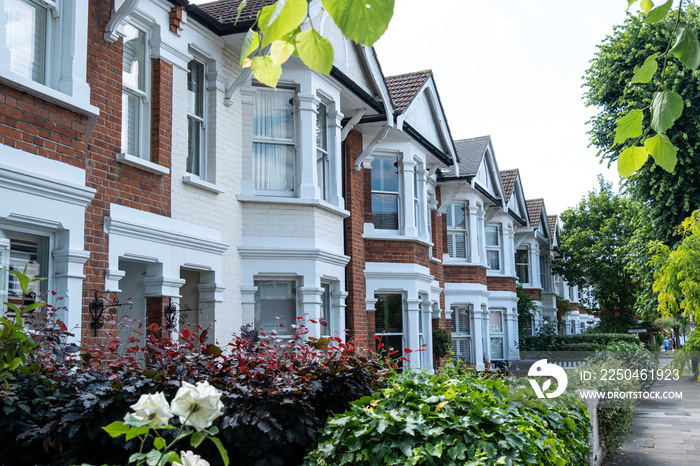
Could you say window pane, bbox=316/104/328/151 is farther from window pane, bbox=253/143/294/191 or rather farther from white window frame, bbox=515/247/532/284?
white window frame, bbox=515/247/532/284

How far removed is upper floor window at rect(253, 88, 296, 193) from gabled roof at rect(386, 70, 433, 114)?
4446 millimetres

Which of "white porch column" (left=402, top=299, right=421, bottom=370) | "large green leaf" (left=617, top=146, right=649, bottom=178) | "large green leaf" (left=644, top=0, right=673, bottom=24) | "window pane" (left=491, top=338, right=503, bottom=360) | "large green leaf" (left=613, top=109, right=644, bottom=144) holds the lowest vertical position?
"window pane" (left=491, top=338, right=503, bottom=360)

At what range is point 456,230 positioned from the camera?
69.5 feet

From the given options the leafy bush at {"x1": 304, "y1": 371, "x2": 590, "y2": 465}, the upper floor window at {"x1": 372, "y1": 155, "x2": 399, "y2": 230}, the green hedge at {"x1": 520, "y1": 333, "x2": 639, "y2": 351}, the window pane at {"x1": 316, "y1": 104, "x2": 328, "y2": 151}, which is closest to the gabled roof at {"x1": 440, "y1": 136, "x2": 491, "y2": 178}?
the upper floor window at {"x1": 372, "y1": 155, "x2": 399, "y2": 230}

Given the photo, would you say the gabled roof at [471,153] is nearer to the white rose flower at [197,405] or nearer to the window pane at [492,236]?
the window pane at [492,236]

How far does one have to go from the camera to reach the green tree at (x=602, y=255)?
3528 cm

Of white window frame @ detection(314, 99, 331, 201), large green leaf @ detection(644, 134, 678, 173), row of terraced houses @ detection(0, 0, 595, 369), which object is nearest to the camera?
large green leaf @ detection(644, 134, 678, 173)

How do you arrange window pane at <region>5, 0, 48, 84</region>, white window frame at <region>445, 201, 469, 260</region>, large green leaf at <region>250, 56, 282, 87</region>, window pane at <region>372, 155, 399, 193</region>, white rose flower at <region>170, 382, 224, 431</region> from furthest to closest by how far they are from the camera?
white window frame at <region>445, 201, 469, 260</region>
window pane at <region>372, 155, 399, 193</region>
window pane at <region>5, 0, 48, 84</region>
white rose flower at <region>170, 382, 224, 431</region>
large green leaf at <region>250, 56, 282, 87</region>

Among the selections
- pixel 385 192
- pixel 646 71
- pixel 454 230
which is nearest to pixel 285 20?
pixel 646 71

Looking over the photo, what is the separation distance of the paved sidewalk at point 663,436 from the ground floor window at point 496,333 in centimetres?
804

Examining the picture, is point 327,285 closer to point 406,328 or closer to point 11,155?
point 406,328

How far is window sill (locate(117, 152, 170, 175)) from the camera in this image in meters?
7.96

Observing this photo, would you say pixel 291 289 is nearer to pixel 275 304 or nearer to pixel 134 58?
pixel 275 304

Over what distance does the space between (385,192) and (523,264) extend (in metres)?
18.7
